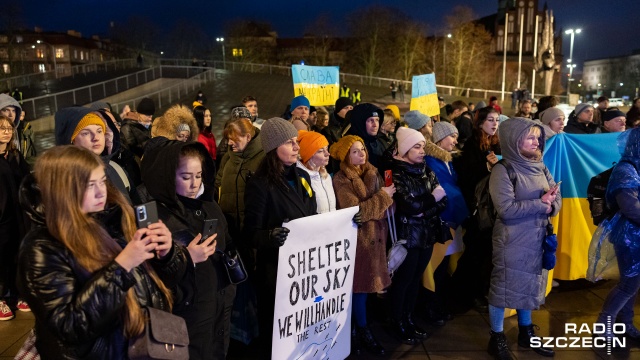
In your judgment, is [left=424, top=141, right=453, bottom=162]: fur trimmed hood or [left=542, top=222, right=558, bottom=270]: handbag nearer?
[left=542, top=222, right=558, bottom=270]: handbag

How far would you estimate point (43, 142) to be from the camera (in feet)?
59.5

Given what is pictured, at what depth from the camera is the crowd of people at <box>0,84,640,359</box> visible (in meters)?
Result: 2.16

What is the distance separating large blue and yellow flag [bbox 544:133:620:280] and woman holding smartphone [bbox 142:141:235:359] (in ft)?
13.8

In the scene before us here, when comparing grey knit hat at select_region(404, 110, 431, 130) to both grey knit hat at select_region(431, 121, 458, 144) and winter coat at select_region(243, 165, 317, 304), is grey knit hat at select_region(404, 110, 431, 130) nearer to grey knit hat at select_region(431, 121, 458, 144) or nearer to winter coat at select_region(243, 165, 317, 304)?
grey knit hat at select_region(431, 121, 458, 144)

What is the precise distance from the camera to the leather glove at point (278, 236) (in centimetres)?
339

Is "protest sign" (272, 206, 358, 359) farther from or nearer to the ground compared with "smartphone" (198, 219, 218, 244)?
nearer to the ground

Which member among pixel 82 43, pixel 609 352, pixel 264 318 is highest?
pixel 82 43

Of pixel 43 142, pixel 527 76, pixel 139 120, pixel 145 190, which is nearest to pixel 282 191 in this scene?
pixel 145 190

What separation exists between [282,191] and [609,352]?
10.3 ft

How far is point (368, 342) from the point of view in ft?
14.8

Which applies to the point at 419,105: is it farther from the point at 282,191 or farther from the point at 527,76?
the point at 527,76

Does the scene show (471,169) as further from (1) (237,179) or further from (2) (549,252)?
(1) (237,179)

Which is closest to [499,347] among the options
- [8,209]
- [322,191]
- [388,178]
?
[388,178]

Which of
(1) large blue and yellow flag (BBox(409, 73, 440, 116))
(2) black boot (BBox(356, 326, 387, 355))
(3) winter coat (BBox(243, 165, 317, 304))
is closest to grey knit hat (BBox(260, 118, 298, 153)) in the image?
(3) winter coat (BBox(243, 165, 317, 304))
